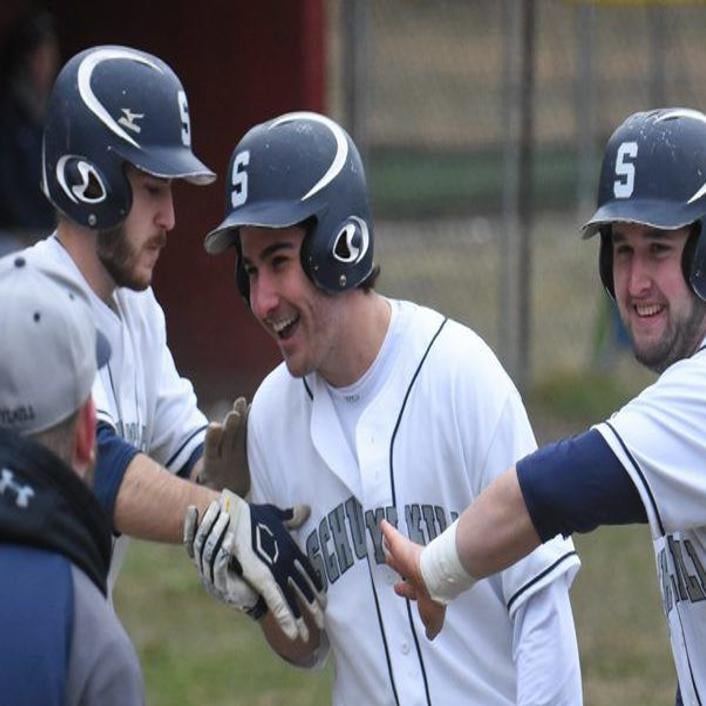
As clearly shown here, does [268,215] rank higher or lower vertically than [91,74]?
lower

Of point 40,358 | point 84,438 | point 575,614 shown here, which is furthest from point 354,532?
point 575,614

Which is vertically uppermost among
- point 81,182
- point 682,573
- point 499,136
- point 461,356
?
point 81,182

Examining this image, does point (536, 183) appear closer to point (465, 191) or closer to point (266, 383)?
point (465, 191)

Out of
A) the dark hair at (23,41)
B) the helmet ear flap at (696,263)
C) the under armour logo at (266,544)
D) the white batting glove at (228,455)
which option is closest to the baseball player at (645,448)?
the helmet ear flap at (696,263)

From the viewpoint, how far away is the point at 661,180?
3.87 meters

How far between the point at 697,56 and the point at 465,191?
4.30 meters

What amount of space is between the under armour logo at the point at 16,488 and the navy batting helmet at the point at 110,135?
1912 mm

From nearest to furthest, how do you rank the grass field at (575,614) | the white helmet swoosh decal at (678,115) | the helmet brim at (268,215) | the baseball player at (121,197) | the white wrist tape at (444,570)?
the white wrist tape at (444,570) → the white helmet swoosh decal at (678,115) → the helmet brim at (268,215) → the baseball player at (121,197) → the grass field at (575,614)

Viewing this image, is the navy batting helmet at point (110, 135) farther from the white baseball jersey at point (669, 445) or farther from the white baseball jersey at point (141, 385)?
the white baseball jersey at point (669, 445)

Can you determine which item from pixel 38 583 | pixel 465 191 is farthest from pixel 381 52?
pixel 38 583

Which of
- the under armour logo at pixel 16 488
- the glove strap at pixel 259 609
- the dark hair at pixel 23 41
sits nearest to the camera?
the under armour logo at pixel 16 488

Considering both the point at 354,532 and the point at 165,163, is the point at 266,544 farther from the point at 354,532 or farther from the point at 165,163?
the point at 165,163

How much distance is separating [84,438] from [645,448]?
1.12 metres

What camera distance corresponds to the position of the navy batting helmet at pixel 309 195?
4.15 meters
